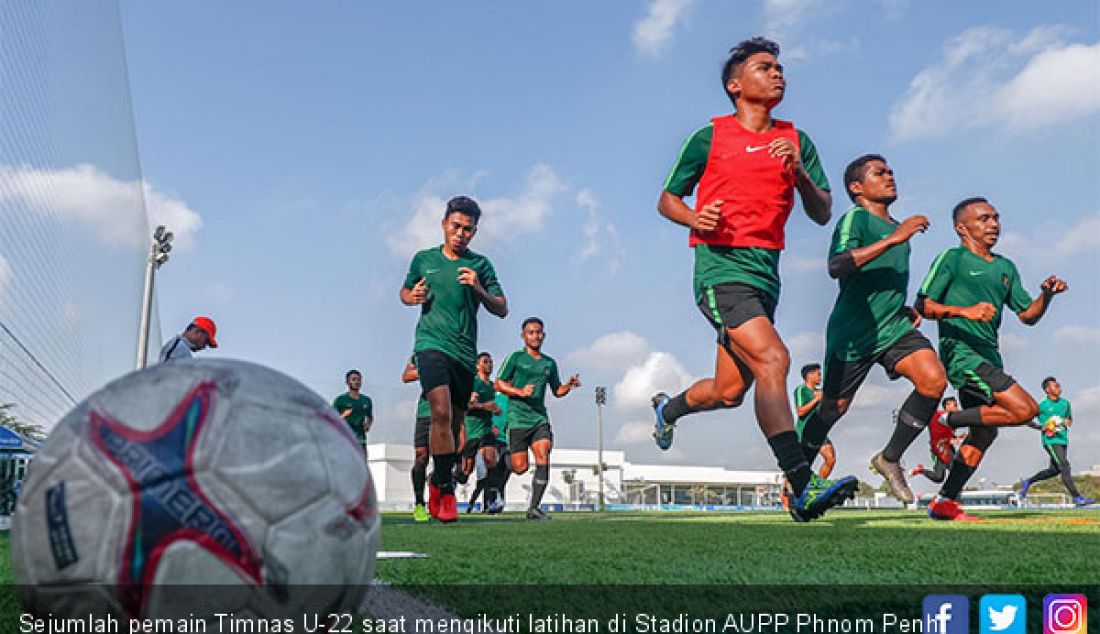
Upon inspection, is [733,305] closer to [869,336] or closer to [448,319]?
[869,336]

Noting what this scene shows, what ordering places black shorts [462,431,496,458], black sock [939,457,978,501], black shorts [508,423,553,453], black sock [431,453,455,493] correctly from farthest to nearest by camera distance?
black shorts [462,431,496,458], black shorts [508,423,553,453], black sock [939,457,978,501], black sock [431,453,455,493]

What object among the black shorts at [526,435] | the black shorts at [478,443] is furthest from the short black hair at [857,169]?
the black shorts at [478,443]

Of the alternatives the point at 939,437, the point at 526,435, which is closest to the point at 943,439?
the point at 939,437

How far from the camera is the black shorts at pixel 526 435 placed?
38.4 feet

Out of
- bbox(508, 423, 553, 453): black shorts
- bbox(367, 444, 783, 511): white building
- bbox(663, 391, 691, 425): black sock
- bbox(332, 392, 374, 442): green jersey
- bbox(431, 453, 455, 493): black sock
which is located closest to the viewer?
bbox(663, 391, 691, 425): black sock

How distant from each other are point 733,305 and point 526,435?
675 cm

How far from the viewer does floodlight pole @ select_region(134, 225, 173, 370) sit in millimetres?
18547

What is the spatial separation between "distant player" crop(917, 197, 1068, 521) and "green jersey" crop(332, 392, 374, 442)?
9.21 metres

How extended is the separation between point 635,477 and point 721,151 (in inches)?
2847

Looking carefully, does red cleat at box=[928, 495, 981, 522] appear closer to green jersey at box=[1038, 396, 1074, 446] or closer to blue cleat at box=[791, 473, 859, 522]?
blue cleat at box=[791, 473, 859, 522]

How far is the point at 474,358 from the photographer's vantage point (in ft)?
25.3

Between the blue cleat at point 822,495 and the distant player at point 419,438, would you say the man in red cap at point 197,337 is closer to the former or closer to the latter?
the distant player at point 419,438

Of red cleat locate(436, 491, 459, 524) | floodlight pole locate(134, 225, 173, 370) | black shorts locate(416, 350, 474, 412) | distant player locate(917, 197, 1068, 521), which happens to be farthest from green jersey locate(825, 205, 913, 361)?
Result: floodlight pole locate(134, 225, 173, 370)

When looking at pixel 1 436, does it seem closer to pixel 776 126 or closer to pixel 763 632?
pixel 776 126
